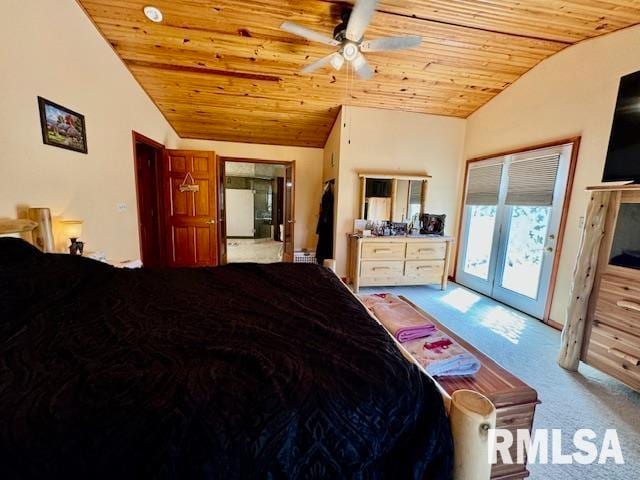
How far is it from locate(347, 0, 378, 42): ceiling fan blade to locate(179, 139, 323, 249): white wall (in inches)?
110

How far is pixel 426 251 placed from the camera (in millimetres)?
3850

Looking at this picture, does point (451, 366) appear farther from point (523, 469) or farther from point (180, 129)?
point (180, 129)

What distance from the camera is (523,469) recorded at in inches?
48.5

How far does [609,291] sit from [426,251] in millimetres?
2003

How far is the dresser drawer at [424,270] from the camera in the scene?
12.6 ft

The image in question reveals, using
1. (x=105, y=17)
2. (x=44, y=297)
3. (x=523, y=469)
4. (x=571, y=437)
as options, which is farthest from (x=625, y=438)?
(x=105, y=17)

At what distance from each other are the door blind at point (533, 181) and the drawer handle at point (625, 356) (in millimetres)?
1656

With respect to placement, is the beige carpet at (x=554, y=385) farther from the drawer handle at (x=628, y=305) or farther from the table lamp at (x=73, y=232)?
the table lamp at (x=73, y=232)

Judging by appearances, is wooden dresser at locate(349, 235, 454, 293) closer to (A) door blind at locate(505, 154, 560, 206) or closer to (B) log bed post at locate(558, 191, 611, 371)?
(A) door blind at locate(505, 154, 560, 206)

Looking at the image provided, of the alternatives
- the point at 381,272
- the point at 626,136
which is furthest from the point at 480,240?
the point at 626,136

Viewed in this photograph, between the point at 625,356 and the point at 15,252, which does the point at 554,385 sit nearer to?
the point at 625,356

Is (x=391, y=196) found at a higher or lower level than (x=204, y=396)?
higher

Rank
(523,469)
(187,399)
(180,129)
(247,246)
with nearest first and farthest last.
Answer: (187,399)
(523,469)
(180,129)
(247,246)

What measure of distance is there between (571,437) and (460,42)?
3369 mm
